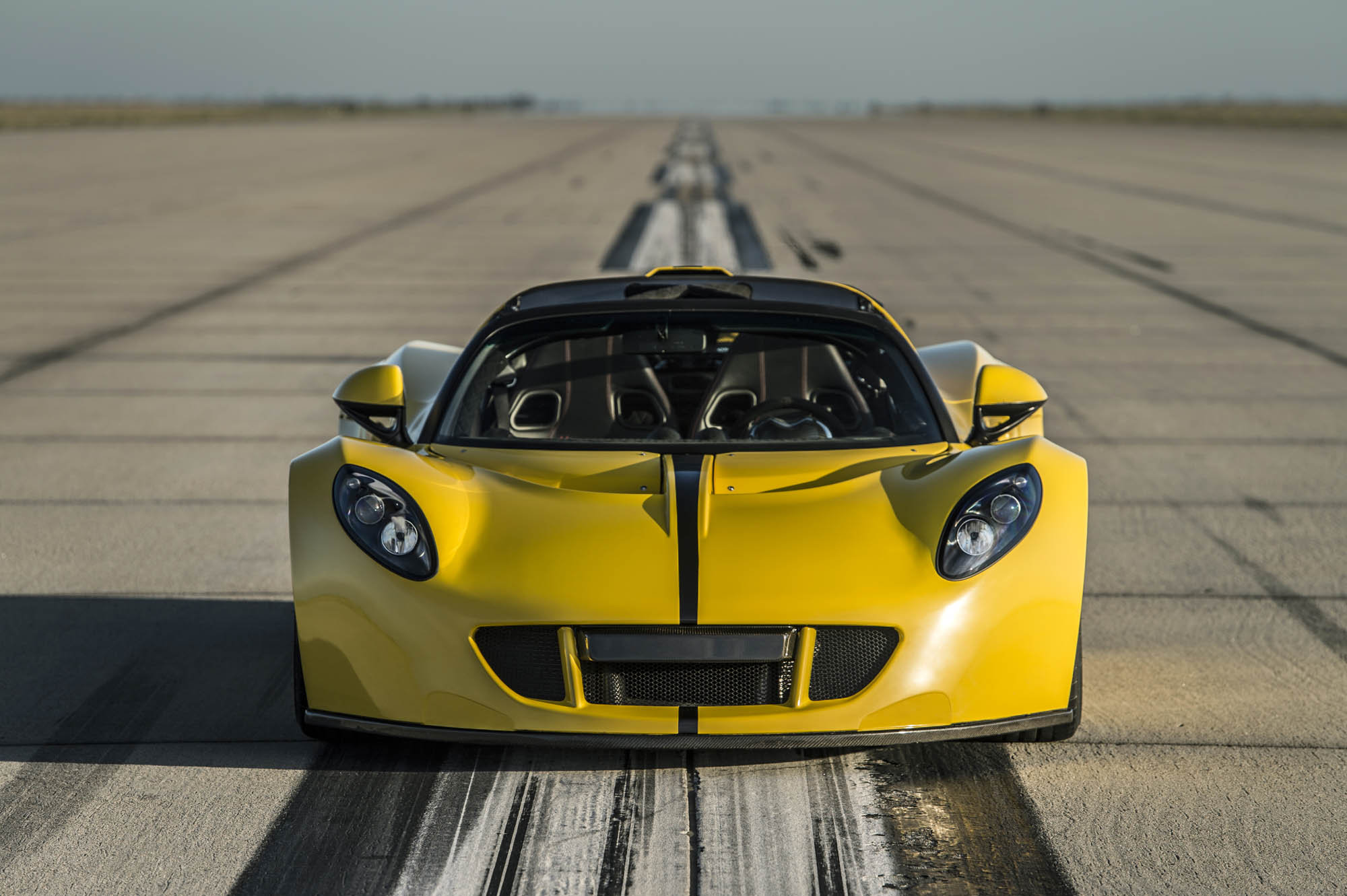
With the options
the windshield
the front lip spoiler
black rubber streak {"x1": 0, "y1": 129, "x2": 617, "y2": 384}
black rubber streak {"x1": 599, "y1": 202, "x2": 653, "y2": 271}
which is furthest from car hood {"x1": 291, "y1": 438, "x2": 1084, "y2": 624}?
black rubber streak {"x1": 599, "y1": 202, "x2": 653, "y2": 271}

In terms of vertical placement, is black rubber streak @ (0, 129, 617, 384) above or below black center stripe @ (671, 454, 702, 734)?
below

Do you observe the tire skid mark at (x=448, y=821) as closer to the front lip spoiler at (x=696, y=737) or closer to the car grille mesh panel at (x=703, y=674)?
the front lip spoiler at (x=696, y=737)

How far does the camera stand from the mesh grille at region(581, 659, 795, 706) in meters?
3.41

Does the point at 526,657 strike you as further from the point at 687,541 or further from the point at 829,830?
the point at 829,830

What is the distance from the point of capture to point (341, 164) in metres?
41.0

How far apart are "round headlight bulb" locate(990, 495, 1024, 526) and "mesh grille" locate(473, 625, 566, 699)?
1253 millimetres

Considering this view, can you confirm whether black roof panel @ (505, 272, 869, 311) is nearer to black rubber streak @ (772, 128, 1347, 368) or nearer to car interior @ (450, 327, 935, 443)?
car interior @ (450, 327, 935, 443)

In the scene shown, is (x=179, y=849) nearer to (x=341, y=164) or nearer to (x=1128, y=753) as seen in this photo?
(x=1128, y=753)

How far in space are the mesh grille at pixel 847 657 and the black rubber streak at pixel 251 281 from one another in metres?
8.43

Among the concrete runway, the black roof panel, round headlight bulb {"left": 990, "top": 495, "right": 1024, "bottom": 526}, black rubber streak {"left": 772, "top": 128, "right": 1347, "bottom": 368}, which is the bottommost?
black rubber streak {"left": 772, "top": 128, "right": 1347, "bottom": 368}

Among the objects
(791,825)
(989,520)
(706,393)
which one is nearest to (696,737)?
(791,825)

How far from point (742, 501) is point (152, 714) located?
197 centimetres

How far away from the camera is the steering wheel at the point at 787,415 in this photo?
15.3 ft

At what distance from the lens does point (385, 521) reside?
374 cm
